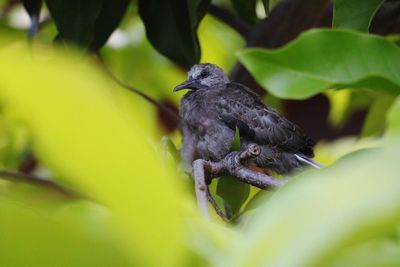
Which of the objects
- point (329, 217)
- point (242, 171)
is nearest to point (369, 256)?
point (329, 217)

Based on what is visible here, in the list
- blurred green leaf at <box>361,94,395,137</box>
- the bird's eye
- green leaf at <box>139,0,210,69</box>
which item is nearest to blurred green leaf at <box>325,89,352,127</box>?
blurred green leaf at <box>361,94,395,137</box>

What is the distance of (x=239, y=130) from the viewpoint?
6.14ft

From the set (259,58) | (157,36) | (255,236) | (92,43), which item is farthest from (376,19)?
(255,236)

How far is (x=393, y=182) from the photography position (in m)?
0.36

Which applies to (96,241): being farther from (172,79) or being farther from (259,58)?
(172,79)

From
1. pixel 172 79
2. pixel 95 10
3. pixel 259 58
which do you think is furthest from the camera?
pixel 172 79

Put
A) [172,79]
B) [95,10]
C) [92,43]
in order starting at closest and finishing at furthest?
[95,10] → [92,43] → [172,79]

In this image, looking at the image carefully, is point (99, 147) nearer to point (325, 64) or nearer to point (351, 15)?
point (325, 64)

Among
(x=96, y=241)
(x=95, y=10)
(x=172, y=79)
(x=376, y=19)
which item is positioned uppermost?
(x=96, y=241)

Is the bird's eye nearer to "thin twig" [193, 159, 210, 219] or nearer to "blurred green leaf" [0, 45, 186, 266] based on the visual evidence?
"thin twig" [193, 159, 210, 219]

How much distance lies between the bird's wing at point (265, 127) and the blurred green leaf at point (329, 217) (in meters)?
1.45

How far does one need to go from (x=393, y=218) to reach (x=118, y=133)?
0.41 feet

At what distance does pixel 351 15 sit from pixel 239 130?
2.26 ft

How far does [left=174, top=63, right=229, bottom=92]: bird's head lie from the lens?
2.20 meters
